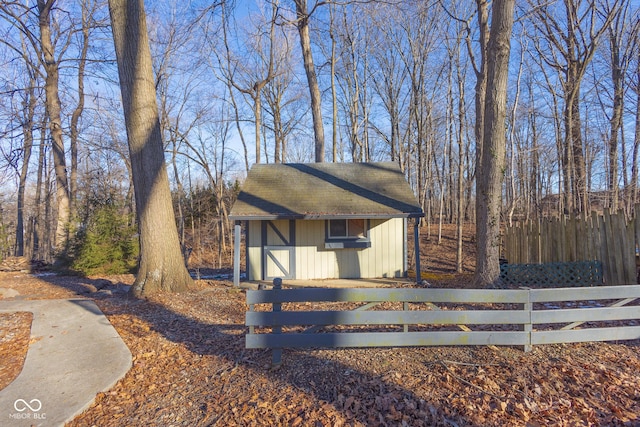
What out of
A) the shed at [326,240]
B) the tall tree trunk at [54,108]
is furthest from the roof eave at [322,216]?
the tall tree trunk at [54,108]

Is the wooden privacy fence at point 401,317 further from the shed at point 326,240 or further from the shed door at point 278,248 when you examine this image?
the shed door at point 278,248

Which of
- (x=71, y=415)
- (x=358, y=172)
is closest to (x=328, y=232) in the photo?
(x=358, y=172)

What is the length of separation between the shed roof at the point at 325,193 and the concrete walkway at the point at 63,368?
16.6 ft

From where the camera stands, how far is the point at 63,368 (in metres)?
4.02

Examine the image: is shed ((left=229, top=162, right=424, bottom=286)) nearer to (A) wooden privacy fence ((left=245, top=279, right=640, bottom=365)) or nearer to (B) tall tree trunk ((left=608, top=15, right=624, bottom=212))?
(A) wooden privacy fence ((left=245, top=279, right=640, bottom=365))

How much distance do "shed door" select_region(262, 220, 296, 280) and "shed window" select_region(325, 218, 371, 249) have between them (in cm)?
117

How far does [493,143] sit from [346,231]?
192 inches

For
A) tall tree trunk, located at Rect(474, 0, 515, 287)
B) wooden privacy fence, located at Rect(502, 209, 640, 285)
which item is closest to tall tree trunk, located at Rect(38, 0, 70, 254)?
tall tree trunk, located at Rect(474, 0, 515, 287)

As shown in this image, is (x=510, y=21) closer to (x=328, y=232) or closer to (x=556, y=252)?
(x=556, y=252)

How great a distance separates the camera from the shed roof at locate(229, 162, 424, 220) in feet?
33.8

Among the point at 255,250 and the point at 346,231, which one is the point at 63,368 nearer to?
the point at 255,250

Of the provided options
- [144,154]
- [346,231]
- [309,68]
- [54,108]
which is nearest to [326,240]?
[346,231]

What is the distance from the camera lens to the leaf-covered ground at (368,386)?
3113mm

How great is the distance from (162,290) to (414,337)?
18.2 feet
